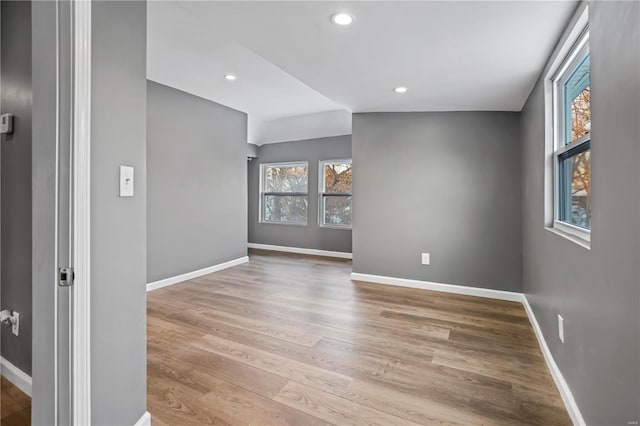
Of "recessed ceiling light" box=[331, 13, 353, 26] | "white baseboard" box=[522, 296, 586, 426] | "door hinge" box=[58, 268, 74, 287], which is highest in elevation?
"recessed ceiling light" box=[331, 13, 353, 26]

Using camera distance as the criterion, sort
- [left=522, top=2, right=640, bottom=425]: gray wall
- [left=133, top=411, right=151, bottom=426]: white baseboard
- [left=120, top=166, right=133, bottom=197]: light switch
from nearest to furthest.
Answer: [left=522, top=2, right=640, bottom=425]: gray wall → [left=120, top=166, right=133, bottom=197]: light switch → [left=133, top=411, right=151, bottom=426]: white baseboard

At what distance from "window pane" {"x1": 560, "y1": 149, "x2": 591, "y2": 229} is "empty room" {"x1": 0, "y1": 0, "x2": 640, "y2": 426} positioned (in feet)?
0.10

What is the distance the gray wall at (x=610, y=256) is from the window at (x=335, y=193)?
434 cm

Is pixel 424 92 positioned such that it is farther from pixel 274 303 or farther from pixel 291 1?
pixel 274 303

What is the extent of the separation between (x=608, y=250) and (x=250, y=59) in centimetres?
314

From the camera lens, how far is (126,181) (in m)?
1.27

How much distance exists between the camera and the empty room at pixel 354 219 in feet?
3.52

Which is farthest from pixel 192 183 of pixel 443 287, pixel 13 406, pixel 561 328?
pixel 561 328

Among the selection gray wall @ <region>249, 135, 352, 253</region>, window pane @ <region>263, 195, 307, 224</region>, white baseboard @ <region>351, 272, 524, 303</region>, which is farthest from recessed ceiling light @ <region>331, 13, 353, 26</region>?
window pane @ <region>263, 195, 307, 224</region>

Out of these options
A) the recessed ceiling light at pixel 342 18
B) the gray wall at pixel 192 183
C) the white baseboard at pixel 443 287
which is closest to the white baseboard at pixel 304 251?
the gray wall at pixel 192 183

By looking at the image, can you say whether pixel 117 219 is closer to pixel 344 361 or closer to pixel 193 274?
pixel 344 361

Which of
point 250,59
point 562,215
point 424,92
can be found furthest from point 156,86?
point 562,215

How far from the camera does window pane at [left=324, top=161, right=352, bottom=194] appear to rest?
6016mm

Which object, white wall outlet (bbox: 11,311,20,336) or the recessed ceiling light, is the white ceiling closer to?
the recessed ceiling light
